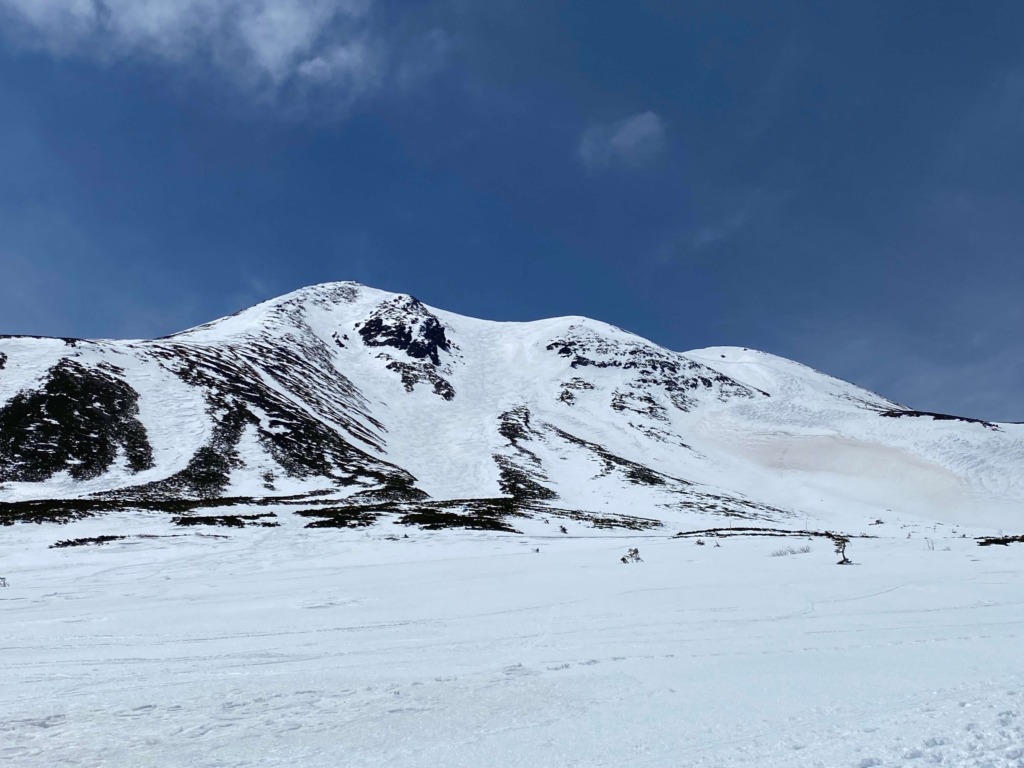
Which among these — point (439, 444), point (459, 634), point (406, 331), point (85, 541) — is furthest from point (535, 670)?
point (406, 331)

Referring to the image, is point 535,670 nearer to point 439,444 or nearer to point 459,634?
point 459,634

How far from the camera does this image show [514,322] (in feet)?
643

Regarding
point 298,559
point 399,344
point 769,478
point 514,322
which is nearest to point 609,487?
point 769,478

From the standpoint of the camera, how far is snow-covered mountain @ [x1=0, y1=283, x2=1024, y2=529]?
43250mm

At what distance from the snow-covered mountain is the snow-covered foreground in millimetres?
21229

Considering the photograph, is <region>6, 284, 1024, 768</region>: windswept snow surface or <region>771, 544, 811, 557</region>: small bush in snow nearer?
<region>6, 284, 1024, 768</region>: windswept snow surface

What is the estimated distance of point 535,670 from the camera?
18.2 ft

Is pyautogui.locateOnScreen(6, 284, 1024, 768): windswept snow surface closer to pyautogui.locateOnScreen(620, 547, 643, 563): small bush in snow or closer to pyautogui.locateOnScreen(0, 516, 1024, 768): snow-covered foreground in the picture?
pyautogui.locateOnScreen(0, 516, 1024, 768): snow-covered foreground

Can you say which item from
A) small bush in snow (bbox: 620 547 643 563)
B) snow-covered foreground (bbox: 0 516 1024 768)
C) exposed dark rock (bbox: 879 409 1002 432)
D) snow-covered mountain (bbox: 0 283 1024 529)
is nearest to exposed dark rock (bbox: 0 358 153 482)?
snow-covered mountain (bbox: 0 283 1024 529)

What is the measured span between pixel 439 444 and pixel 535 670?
7686 centimetres

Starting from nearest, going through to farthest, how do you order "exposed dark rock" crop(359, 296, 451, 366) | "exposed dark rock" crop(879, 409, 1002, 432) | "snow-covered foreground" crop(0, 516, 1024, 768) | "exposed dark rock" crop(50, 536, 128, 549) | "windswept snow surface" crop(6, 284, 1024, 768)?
"snow-covered foreground" crop(0, 516, 1024, 768) → "windswept snow surface" crop(6, 284, 1024, 768) → "exposed dark rock" crop(50, 536, 128, 549) → "exposed dark rock" crop(879, 409, 1002, 432) → "exposed dark rock" crop(359, 296, 451, 366)

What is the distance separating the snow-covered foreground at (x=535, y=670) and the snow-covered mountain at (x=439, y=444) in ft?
69.6

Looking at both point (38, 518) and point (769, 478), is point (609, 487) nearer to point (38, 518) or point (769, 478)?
point (769, 478)

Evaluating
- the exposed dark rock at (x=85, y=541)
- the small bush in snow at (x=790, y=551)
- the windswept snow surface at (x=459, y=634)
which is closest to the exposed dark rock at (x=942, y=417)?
the windswept snow surface at (x=459, y=634)
